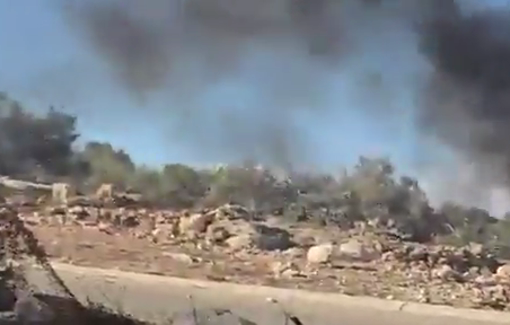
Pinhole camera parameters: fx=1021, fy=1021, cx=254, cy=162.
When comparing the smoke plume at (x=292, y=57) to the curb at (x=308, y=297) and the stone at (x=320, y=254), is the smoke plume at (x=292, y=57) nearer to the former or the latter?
the stone at (x=320, y=254)

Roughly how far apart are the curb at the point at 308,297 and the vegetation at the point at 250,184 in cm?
42

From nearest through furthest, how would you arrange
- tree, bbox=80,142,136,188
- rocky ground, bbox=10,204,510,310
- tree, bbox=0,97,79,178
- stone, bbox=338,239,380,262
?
rocky ground, bbox=10,204,510,310 → stone, bbox=338,239,380,262 → tree, bbox=80,142,136,188 → tree, bbox=0,97,79,178

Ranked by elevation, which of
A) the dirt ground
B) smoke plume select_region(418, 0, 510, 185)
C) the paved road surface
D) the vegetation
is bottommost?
the paved road surface

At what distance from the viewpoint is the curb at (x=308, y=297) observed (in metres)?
5.64

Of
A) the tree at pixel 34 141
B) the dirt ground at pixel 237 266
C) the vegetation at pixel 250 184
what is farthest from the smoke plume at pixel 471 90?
the tree at pixel 34 141

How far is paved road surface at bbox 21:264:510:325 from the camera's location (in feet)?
18.8

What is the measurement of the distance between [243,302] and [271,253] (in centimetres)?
34

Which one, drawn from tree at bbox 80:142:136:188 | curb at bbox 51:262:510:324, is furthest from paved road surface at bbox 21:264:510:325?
tree at bbox 80:142:136:188

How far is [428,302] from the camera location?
5.77 m

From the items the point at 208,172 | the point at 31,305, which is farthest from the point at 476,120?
the point at 31,305

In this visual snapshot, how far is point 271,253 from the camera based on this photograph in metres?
6.21

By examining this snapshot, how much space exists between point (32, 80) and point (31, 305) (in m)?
1.52

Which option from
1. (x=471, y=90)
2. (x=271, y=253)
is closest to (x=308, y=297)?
(x=271, y=253)

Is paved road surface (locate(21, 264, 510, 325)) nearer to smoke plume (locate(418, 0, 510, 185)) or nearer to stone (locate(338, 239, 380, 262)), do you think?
stone (locate(338, 239, 380, 262))
